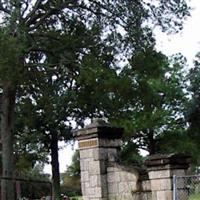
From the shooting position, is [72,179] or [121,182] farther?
[72,179]

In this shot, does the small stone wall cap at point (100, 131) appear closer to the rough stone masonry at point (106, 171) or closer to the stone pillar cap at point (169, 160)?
the rough stone masonry at point (106, 171)

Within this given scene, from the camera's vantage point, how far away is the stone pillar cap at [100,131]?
1225 centimetres

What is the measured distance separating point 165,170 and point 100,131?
2113 mm

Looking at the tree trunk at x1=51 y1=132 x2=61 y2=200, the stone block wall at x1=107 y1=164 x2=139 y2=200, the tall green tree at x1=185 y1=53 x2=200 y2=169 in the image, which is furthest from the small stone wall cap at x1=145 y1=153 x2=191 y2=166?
the tall green tree at x1=185 y1=53 x2=200 y2=169

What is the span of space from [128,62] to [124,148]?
1893 centimetres

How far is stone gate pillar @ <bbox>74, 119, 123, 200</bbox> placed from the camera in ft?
40.1

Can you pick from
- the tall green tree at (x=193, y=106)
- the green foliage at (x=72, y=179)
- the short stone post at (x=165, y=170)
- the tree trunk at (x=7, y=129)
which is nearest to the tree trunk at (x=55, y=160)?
the tall green tree at (x=193, y=106)

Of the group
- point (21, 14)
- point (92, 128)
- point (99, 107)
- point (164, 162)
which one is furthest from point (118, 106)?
point (164, 162)

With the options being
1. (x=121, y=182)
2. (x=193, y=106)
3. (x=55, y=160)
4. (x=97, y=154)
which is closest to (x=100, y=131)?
(x=97, y=154)

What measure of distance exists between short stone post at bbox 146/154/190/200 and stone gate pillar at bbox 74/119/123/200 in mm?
1584

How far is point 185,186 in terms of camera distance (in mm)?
10625

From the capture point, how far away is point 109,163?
1227cm

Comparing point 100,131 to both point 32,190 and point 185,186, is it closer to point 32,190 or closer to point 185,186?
point 185,186

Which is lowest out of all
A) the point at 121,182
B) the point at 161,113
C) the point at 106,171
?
the point at 121,182
